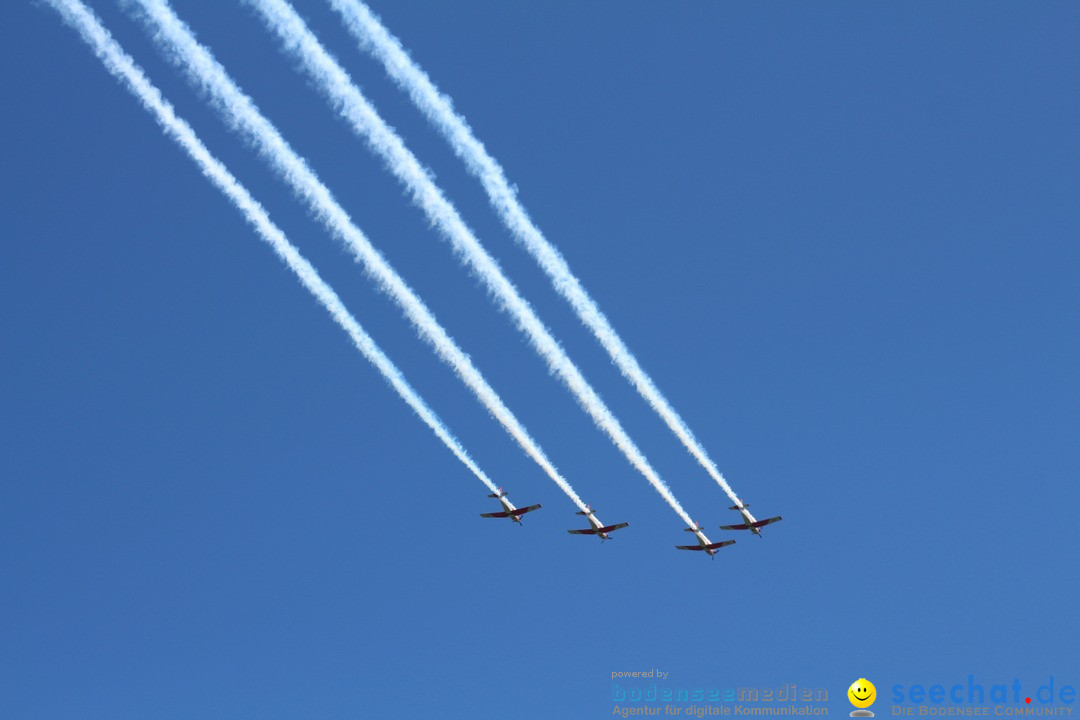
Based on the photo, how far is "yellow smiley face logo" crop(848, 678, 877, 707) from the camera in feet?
147

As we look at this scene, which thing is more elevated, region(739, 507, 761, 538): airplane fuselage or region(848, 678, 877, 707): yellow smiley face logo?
region(739, 507, 761, 538): airplane fuselage

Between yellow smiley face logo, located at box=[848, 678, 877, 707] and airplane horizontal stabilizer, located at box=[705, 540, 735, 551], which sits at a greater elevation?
airplane horizontal stabilizer, located at box=[705, 540, 735, 551]

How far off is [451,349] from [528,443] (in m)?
3.45

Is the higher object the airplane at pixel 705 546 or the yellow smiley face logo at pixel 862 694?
the airplane at pixel 705 546

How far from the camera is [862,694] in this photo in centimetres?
4503

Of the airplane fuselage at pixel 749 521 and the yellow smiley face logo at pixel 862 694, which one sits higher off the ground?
the airplane fuselage at pixel 749 521

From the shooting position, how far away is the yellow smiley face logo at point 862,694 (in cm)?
4472

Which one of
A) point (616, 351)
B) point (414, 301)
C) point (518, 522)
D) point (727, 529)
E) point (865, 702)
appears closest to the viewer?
point (414, 301)

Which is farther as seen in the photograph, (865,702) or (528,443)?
(865,702)

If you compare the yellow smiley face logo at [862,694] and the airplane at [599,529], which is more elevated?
the airplane at [599,529]

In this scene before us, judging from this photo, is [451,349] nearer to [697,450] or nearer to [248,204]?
[248,204]

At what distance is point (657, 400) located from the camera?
132ft

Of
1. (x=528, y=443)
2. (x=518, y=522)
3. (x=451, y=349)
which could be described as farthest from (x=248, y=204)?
(x=518, y=522)

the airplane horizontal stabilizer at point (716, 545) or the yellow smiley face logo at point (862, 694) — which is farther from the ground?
the airplane horizontal stabilizer at point (716, 545)
